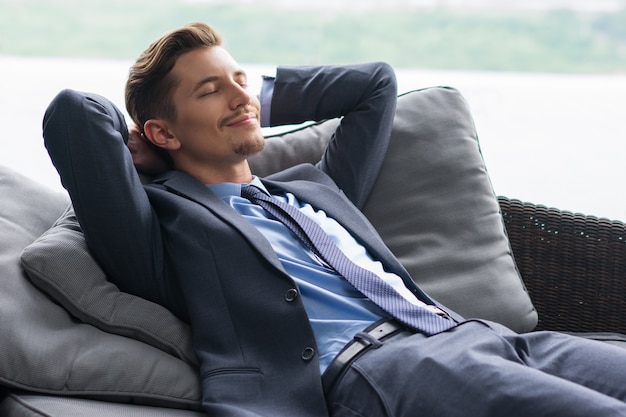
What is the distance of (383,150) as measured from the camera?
2229 mm

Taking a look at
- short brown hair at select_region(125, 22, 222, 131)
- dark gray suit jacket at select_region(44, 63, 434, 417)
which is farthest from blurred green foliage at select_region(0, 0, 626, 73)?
dark gray suit jacket at select_region(44, 63, 434, 417)

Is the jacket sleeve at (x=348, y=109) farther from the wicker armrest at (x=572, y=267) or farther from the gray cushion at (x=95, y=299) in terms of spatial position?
the gray cushion at (x=95, y=299)

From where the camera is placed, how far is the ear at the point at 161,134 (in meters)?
2.08

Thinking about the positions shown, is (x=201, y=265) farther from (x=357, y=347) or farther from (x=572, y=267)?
(x=572, y=267)

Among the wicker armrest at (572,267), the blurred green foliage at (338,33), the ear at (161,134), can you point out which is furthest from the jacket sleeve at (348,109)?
the blurred green foliage at (338,33)

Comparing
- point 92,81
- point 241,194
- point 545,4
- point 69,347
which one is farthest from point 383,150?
point 545,4

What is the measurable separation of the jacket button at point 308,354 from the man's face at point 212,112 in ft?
1.73

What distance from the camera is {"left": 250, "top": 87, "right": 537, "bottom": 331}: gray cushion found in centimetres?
212

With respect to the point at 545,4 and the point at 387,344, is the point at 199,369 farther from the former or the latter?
the point at 545,4

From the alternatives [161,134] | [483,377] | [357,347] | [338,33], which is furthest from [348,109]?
[338,33]

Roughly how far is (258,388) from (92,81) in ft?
11.9

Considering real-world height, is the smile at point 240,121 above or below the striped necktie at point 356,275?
above

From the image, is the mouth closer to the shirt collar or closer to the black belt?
the shirt collar

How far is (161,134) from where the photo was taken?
82.3 inches
